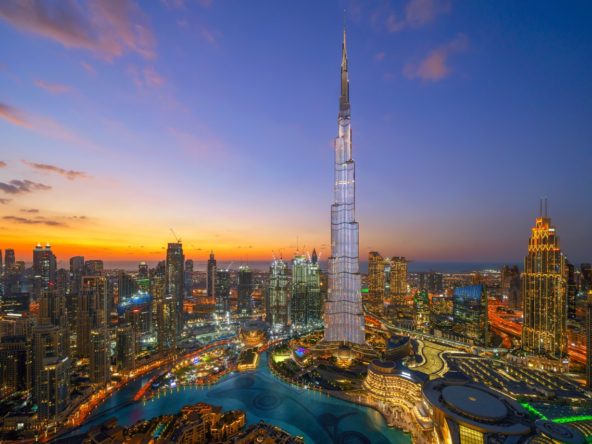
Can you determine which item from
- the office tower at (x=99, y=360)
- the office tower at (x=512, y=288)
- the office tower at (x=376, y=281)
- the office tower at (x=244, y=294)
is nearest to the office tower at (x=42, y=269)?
the office tower at (x=244, y=294)

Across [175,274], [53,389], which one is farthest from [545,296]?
[175,274]

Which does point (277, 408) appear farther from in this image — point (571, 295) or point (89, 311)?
point (571, 295)

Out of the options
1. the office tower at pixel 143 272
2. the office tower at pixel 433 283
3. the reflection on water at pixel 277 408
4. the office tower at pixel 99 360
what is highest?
the office tower at pixel 143 272

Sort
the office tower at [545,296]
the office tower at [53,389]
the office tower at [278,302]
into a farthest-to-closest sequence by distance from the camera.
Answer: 1. the office tower at [278,302]
2. the office tower at [545,296]
3. the office tower at [53,389]

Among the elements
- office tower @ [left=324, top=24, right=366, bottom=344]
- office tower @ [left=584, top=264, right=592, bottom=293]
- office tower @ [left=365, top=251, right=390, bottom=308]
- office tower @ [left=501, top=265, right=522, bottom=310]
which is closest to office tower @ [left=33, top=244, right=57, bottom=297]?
office tower @ [left=324, top=24, right=366, bottom=344]

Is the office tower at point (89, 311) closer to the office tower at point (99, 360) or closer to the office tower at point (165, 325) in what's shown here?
the office tower at point (165, 325)

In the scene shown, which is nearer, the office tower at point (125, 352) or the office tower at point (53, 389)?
the office tower at point (53, 389)
